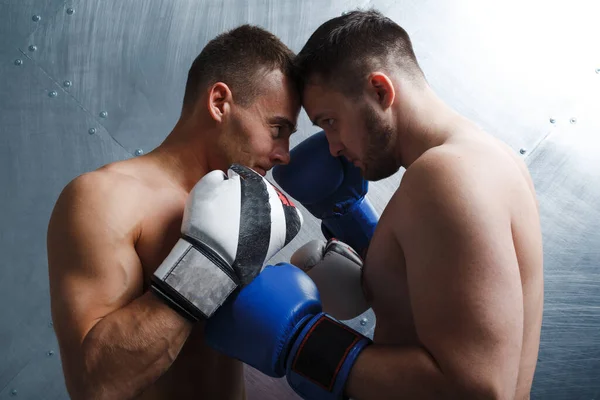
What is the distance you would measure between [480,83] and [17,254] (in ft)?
6.30

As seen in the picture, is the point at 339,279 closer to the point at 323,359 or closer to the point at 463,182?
the point at 323,359

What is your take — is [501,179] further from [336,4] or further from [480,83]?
[336,4]

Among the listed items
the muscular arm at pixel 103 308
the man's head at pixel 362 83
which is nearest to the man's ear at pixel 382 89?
the man's head at pixel 362 83

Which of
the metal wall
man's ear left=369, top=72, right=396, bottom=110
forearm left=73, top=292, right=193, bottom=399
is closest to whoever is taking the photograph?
forearm left=73, top=292, right=193, bottom=399

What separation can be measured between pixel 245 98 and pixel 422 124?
17.6 inches

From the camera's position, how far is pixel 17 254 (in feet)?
8.39

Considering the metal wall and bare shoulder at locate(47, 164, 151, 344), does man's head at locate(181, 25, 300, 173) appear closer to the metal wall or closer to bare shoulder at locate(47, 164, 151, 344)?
bare shoulder at locate(47, 164, 151, 344)

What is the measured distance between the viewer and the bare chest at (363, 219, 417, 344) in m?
1.37

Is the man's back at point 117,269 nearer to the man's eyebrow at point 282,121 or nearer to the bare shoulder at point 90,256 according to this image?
the bare shoulder at point 90,256

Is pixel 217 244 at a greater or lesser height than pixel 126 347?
greater

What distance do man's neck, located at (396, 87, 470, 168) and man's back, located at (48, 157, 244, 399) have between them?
53cm

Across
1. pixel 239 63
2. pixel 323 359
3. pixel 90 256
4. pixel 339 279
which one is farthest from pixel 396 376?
pixel 239 63

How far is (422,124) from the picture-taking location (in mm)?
1463

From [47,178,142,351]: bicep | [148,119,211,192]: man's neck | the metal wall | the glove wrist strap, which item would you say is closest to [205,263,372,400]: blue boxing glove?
the glove wrist strap
